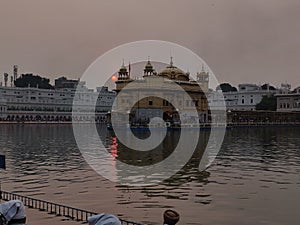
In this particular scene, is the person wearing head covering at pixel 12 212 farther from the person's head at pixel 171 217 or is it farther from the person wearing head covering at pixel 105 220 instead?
the person's head at pixel 171 217

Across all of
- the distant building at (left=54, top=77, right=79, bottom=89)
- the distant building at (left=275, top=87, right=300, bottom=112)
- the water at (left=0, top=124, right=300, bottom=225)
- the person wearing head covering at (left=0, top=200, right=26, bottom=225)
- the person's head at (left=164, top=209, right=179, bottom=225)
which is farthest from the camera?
the distant building at (left=54, top=77, right=79, bottom=89)

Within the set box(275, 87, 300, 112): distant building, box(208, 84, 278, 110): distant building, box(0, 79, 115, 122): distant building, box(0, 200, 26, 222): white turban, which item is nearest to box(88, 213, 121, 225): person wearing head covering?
box(0, 200, 26, 222): white turban

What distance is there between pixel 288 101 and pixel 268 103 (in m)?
5.36

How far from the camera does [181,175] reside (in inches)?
648

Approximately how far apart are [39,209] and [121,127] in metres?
49.2

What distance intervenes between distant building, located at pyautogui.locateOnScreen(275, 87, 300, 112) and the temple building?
1165 inches

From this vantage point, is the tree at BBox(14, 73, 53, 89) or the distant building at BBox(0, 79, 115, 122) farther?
the tree at BBox(14, 73, 53, 89)

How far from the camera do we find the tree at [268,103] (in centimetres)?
9938

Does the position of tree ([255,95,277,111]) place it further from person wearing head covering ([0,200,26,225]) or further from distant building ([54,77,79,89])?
person wearing head covering ([0,200,26,225])

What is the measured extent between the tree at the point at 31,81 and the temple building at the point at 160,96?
50580mm

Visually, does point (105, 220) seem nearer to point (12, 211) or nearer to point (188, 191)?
point (12, 211)

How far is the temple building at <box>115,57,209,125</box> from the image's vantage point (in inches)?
2549

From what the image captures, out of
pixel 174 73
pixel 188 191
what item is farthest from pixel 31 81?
pixel 188 191

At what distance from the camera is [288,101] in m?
96.0
